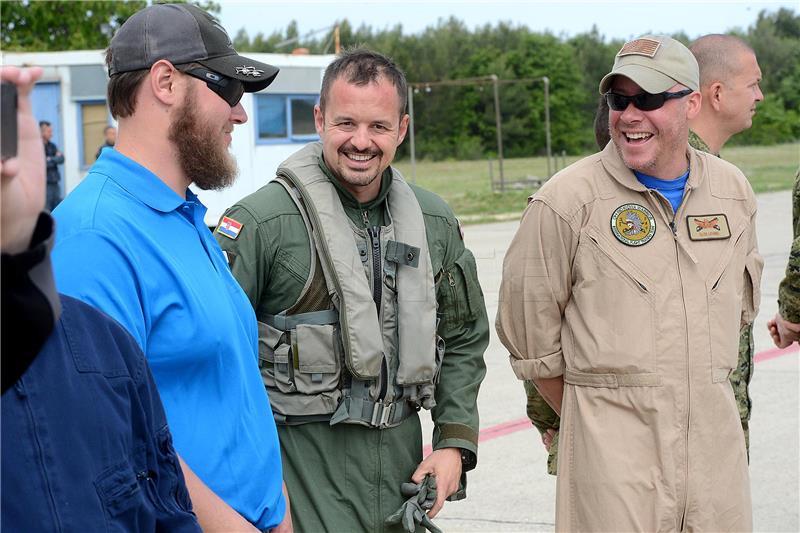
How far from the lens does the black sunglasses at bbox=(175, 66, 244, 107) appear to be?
2414mm

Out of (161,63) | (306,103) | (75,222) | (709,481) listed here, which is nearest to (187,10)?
(161,63)

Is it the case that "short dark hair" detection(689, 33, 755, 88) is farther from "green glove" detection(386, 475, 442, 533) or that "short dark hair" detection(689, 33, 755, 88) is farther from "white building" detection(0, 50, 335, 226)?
"white building" detection(0, 50, 335, 226)

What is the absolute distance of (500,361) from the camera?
881 centimetres

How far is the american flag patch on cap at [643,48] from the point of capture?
3.56m

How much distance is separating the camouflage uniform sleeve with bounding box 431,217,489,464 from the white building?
→ 45.3 ft

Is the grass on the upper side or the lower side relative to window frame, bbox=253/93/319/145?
lower

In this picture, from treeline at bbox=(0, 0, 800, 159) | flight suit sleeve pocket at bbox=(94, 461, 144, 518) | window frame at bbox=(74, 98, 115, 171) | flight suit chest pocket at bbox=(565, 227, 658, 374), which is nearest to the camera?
flight suit sleeve pocket at bbox=(94, 461, 144, 518)

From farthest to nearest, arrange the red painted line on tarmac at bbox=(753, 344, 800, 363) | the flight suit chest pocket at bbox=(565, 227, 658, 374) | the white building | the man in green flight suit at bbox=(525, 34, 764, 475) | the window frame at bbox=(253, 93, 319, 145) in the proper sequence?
the window frame at bbox=(253, 93, 319, 145), the white building, the red painted line on tarmac at bbox=(753, 344, 800, 363), the man in green flight suit at bbox=(525, 34, 764, 475), the flight suit chest pocket at bbox=(565, 227, 658, 374)

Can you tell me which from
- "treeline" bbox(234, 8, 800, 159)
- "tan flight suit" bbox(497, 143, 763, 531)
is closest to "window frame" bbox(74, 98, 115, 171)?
"tan flight suit" bbox(497, 143, 763, 531)

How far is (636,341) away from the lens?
3332 mm

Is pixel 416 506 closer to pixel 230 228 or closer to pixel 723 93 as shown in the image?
pixel 230 228

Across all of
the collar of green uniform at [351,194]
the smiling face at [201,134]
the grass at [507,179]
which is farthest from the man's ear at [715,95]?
the grass at [507,179]

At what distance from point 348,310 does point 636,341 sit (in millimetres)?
954

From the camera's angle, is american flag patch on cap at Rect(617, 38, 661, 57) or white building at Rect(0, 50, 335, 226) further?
white building at Rect(0, 50, 335, 226)
